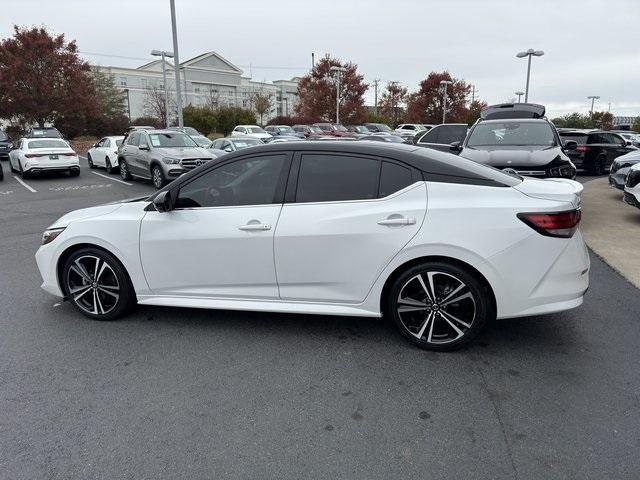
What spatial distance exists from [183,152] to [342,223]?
1108 centimetres

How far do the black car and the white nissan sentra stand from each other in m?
15.5

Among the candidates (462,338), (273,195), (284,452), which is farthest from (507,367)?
(273,195)

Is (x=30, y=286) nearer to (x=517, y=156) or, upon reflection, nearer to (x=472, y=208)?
(x=472, y=208)

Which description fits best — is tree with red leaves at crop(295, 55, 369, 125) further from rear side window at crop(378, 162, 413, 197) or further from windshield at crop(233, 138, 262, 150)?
rear side window at crop(378, 162, 413, 197)

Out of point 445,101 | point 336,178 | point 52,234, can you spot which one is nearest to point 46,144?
point 52,234

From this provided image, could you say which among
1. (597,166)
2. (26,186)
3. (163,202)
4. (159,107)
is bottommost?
(26,186)

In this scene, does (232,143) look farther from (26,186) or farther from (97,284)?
(97,284)

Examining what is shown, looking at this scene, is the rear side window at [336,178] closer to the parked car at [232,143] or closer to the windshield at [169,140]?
the windshield at [169,140]

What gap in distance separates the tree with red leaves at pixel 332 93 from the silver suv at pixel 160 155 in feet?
106

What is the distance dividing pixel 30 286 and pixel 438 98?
50.6m

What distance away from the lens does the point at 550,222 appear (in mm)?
3398

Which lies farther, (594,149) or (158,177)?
(594,149)

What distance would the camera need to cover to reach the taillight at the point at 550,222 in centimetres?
339

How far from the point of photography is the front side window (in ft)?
12.9
